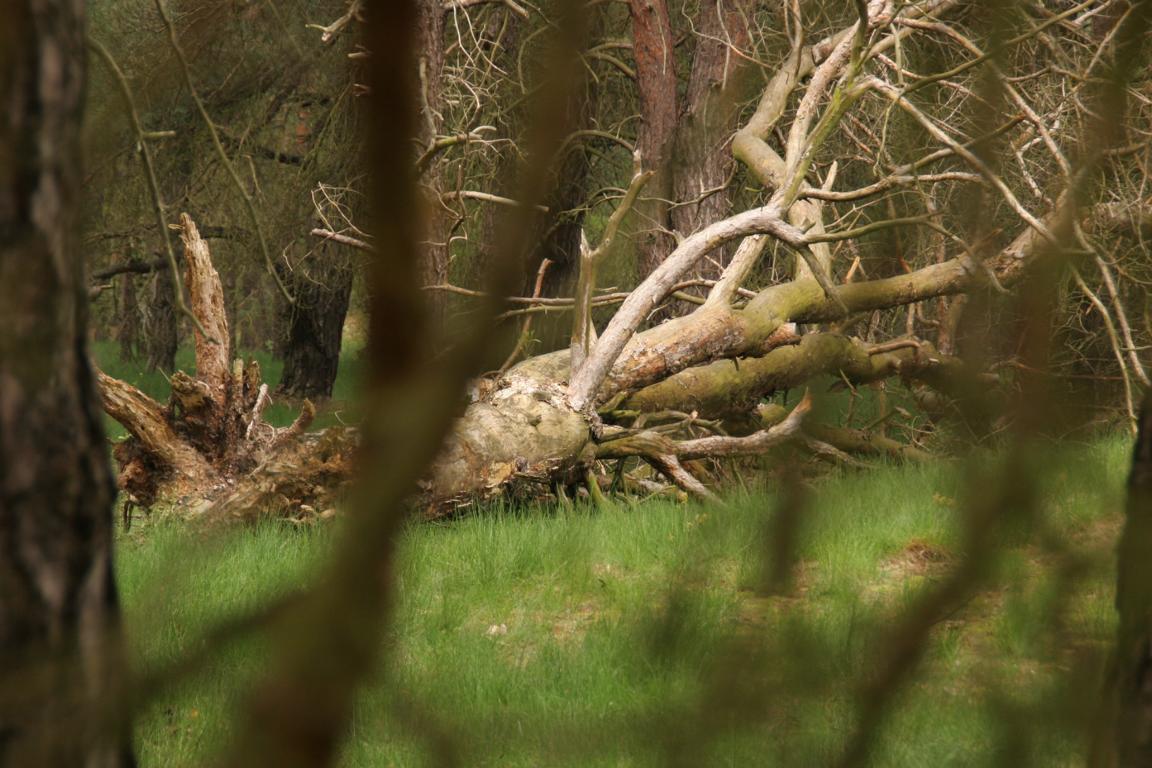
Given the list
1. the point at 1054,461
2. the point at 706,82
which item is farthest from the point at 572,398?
the point at 1054,461

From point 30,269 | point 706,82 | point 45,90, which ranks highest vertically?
point 706,82

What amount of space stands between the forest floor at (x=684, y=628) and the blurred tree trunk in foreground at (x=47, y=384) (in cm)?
6

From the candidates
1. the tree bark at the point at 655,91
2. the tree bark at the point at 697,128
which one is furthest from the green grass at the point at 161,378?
the tree bark at the point at 697,128

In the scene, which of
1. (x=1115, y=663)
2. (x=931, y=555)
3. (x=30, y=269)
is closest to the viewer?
(x=30, y=269)

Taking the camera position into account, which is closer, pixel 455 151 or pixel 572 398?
pixel 572 398

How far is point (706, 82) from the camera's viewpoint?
400 inches

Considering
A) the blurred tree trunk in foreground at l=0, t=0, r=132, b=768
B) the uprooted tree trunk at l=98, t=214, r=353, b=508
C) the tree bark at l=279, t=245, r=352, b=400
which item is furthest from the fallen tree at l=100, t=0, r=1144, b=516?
the tree bark at l=279, t=245, r=352, b=400

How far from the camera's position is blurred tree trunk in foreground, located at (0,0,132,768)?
2.26 feet

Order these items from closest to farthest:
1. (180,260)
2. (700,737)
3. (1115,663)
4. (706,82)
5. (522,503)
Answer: (700,737) → (1115,663) → (522,503) → (706,82) → (180,260)

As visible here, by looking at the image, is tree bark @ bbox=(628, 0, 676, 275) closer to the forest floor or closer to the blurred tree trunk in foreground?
the forest floor

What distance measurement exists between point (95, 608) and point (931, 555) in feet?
14.9

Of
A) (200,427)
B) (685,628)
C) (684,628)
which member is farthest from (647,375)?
(684,628)

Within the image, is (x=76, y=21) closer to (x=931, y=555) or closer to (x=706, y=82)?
(x=931, y=555)

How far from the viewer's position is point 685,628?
4.54 ft
